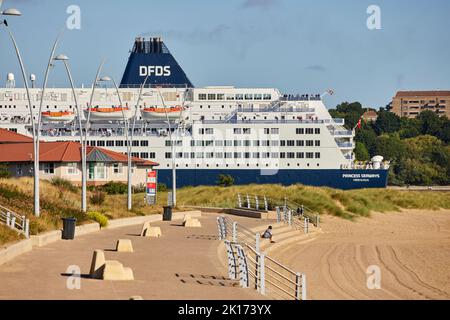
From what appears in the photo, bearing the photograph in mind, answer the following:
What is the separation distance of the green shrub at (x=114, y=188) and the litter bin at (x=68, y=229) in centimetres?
3070

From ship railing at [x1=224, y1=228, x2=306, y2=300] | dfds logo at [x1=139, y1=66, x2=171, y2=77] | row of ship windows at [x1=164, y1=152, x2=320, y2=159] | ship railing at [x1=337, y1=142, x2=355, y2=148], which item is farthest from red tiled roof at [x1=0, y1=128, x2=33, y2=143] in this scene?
ship railing at [x1=224, y1=228, x2=306, y2=300]

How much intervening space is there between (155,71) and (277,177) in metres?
19.8

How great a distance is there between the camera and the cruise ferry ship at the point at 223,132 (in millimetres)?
86375

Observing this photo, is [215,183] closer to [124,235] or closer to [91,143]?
[91,143]

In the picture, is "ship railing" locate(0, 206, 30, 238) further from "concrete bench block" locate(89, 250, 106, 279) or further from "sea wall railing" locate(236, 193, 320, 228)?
"sea wall railing" locate(236, 193, 320, 228)

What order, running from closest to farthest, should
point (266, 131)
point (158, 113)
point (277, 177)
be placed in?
point (277, 177)
point (266, 131)
point (158, 113)

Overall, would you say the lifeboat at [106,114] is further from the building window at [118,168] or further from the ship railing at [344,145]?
the building window at [118,168]

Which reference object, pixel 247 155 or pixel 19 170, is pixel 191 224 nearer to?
pixel 19 170

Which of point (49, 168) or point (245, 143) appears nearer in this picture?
point (49, 168)

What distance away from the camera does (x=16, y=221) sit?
2609 cm

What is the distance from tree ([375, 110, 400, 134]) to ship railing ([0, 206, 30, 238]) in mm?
152267

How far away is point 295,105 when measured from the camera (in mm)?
92250

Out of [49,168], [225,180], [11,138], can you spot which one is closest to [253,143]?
[225,180]
